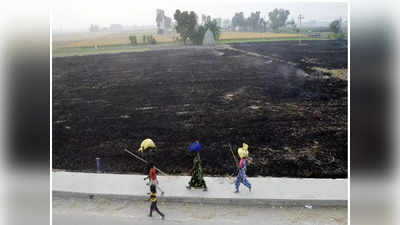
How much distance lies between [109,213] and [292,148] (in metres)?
5.03

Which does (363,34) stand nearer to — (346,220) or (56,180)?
(346,220)

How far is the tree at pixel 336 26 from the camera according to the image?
11.6m

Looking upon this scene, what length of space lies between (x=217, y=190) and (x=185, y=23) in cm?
593

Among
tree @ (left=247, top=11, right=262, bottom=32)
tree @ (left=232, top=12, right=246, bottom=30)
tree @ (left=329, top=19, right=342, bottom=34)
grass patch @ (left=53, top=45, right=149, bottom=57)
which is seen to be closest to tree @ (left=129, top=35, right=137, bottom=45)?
grass patch @ (left=53, top=45, right=149, bottom=57)

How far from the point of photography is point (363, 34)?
24.4ft

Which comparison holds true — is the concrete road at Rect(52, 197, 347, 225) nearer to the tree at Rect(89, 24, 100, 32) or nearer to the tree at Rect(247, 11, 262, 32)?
the tree at Rect(89, 24, 100, 32)

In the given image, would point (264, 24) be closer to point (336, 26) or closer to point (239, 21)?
point (239, 21)

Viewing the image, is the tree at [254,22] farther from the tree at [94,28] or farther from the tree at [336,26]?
the tree at [94,28]

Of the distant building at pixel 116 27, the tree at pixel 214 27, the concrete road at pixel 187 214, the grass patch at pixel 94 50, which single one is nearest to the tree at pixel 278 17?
the tree at pixel 214 27

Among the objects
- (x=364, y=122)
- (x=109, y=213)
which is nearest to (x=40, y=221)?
(x=109, y=213)

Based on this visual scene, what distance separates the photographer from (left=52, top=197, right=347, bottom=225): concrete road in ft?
24.5

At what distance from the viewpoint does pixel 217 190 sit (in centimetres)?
853

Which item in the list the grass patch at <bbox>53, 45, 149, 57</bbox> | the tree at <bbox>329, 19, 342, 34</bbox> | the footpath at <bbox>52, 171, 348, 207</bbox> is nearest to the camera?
the footpath at <bbox>52, 171, 348, 207</bbox>

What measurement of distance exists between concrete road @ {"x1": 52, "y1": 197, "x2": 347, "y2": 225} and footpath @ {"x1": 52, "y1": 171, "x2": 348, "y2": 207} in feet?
0.46
